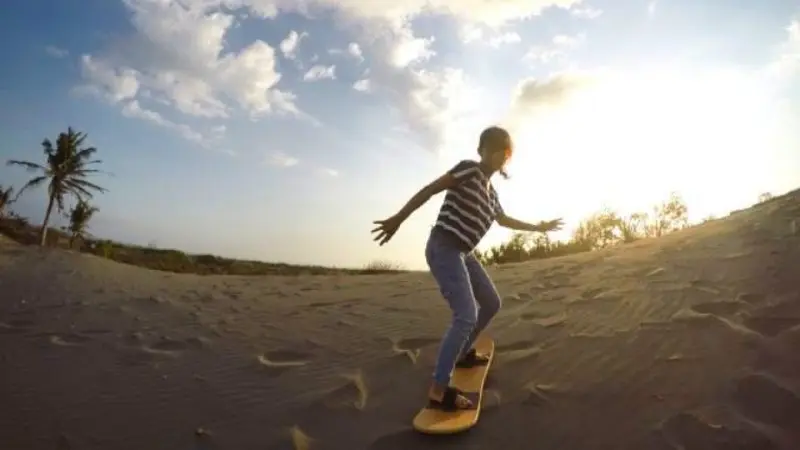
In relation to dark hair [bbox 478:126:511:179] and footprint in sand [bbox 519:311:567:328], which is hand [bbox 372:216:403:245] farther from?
footprint in sand [bbox 519:311:567:328]

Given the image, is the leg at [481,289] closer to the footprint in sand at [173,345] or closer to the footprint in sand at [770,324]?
the footprint in sand at [770,324]

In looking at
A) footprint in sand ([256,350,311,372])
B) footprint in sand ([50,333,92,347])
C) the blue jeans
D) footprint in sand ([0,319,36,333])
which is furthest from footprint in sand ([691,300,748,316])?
footprint in sand ([0,319,36,333])

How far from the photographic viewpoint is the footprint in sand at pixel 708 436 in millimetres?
3361

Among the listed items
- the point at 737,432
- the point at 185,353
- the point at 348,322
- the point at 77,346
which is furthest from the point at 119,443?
the point at 737,432

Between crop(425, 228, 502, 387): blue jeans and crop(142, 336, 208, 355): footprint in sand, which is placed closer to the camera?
crop(425, 228, 502, 387): blue jeans

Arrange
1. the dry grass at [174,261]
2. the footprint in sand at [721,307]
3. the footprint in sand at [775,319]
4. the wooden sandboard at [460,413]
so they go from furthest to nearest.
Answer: the dry grass at [174,261]
the footprint in sand at [721,307]
the footprint in sand at [775,319]
the wooden sandboard at [460,413]

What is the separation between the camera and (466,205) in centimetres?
399

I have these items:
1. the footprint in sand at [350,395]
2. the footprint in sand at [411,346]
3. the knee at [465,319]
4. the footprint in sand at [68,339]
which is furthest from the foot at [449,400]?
the footprint in sand at [68,339]

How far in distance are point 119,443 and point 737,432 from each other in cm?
371

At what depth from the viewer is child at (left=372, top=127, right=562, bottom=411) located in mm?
3863

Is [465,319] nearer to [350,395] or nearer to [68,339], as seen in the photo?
[350,395]

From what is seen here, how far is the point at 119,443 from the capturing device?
4.09 m

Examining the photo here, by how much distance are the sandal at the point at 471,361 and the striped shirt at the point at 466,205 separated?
1.09m

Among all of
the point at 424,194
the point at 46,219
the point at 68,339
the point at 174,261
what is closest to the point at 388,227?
the point at 424,194
